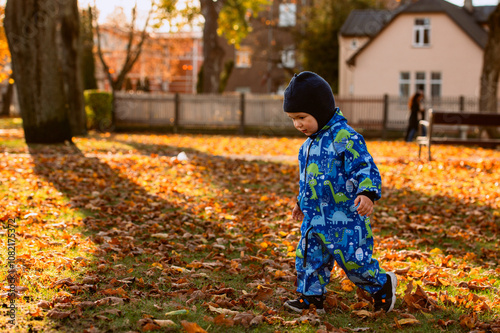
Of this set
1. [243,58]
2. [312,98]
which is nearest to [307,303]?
[312,98]

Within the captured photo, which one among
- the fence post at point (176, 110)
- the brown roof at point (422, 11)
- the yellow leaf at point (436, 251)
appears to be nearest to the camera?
the yellow leaf at point (436, 251)

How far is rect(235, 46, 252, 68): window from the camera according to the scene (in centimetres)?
5091

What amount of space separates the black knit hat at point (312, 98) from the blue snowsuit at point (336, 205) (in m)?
0.07

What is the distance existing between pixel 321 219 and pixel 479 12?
35466 millimetres

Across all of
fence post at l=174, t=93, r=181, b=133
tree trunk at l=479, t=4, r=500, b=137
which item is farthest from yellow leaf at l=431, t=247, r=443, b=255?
fence post at l=174, t=93, r=181, b=133

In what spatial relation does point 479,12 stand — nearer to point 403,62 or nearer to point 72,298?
point 403,62

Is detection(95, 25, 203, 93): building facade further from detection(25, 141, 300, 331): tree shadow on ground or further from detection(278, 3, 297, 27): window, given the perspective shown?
detection(25, 141, 300, 331): tree shadow on ground

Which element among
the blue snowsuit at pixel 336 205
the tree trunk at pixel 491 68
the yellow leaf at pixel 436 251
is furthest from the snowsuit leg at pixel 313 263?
the tree trunk at pixel 491 68

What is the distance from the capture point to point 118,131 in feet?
83.3

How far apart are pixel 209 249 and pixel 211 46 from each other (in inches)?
960

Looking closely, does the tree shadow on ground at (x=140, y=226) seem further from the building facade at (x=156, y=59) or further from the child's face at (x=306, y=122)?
the building facade at (x=156, y=59)

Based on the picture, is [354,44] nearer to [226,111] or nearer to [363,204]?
[226,111]

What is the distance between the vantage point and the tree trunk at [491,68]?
20203 millimetres

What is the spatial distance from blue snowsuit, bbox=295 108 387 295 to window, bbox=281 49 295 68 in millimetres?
43035
